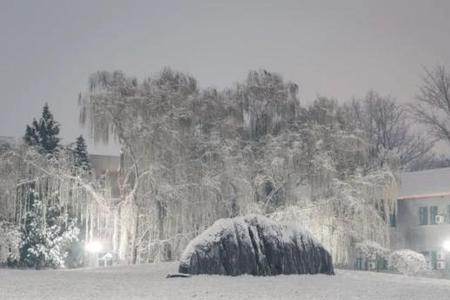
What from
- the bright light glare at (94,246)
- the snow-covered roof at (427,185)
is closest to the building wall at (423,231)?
the snow-covered roof at (427,185)

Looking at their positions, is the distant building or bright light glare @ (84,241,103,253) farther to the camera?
the distant building

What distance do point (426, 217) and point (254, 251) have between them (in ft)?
73.1

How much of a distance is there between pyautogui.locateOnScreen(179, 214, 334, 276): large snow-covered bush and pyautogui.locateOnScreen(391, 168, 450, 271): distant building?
60.8 ft

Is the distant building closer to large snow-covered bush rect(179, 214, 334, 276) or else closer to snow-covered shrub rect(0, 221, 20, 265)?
snow-covered shrub rect(0, 221, 20, 265)

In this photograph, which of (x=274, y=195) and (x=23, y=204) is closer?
(x=23, y=204)

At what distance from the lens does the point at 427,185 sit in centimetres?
3816

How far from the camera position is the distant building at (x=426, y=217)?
37062mm

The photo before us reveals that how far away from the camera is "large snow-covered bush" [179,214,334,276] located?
17.3 metres

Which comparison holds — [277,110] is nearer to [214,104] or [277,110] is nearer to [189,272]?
[214,104]

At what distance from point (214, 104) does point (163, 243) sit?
590 cm

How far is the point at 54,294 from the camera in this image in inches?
516

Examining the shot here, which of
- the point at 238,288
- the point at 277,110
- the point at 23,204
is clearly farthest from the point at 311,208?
the point at 238,288

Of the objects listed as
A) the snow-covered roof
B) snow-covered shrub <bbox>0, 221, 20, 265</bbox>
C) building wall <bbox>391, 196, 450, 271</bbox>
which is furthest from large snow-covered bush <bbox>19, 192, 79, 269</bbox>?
the snow-covered roof

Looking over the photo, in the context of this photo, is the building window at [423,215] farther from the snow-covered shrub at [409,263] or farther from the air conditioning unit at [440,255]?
the snow-covered shrub at [409,263]
